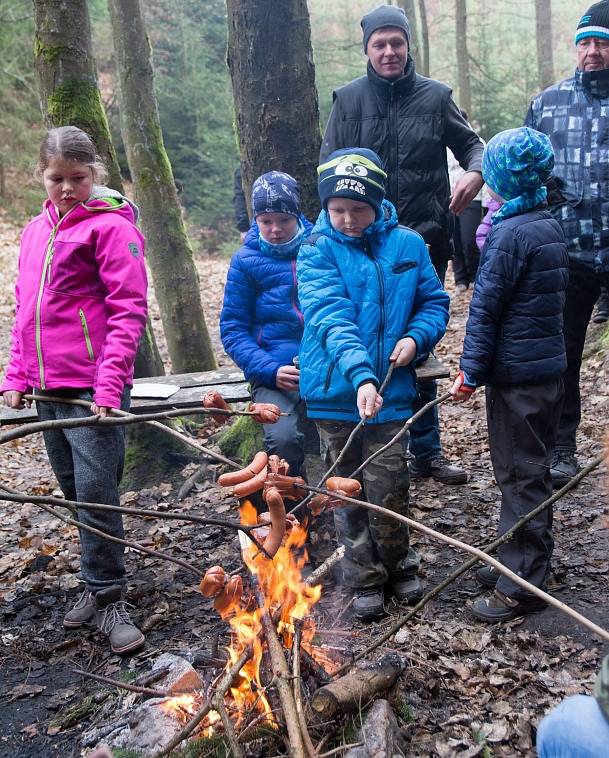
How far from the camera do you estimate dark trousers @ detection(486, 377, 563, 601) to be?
3633mm

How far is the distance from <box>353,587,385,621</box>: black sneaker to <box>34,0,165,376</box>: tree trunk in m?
3.98

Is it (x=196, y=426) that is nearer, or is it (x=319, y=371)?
(x=319, y=371)

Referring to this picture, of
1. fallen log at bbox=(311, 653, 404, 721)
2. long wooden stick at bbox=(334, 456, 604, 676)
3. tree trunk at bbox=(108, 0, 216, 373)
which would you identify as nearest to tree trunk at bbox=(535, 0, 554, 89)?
tree trunk at bbox=(108, 0, 216, 373)

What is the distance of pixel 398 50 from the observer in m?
4.59

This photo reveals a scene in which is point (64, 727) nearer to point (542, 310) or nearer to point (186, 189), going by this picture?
point (542, 310)

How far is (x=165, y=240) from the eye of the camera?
749 centimetres

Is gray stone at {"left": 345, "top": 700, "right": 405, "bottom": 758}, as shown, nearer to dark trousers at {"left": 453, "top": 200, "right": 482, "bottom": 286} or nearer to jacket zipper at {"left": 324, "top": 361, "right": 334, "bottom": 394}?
jacket zipper at {"left": 324, "top": 361, "right": 334, "bottom": 394}

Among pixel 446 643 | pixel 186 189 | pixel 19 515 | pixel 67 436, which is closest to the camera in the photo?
pixel 446 643

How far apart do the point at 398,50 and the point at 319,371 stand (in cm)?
227

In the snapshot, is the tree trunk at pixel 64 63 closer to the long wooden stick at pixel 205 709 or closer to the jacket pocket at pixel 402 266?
the jacket pocket at pixel 402 266

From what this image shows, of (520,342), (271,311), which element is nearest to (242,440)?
(271,311)

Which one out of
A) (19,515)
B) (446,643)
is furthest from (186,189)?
(446,643)

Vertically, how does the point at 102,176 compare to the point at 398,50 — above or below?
below

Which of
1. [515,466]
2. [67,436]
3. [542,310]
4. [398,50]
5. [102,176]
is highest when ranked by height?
[398,50]
